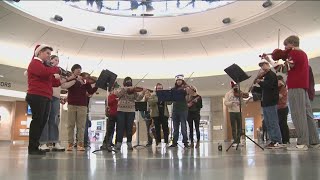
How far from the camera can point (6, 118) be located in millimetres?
18344

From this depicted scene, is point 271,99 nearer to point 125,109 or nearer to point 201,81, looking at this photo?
point 125,109

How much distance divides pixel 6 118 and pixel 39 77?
16.8 metres

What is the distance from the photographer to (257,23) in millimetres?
8500

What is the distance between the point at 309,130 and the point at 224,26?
19.0 ft

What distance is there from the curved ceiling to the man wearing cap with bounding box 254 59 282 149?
8.97 ft

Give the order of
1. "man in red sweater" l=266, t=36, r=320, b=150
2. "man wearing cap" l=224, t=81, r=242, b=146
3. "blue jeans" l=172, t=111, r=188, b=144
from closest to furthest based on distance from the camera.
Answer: "man in red sweater" l=266, t=36, r=320, b=150, "blue jeans" l=172, t=111, r=188, b=144, "man wearing cap" l=224, t=81, r=242, b=146

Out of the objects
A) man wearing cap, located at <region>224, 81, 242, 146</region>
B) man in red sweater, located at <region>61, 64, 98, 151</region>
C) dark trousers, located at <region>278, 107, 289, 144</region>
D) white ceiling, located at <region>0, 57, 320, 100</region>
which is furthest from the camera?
white ceiling, located at <region>0, 57, 320, 100</region>

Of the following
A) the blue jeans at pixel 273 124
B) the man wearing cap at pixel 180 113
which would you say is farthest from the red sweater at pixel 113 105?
the blue jeans at pixel 273 124

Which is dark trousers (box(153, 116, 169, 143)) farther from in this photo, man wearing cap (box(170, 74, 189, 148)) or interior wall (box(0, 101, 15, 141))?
interior wall (box(0, 101, 15, 141))

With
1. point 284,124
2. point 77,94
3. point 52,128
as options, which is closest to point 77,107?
point 77,94

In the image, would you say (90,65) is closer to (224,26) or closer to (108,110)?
(224,26)

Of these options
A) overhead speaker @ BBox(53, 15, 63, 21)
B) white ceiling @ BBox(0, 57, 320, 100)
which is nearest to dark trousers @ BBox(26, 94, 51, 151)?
overhead speaker @ BBox(53, 15, 63, 21)

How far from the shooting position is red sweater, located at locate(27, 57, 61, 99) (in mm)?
3721

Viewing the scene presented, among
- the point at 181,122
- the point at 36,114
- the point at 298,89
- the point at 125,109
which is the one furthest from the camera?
the point at 181,122
